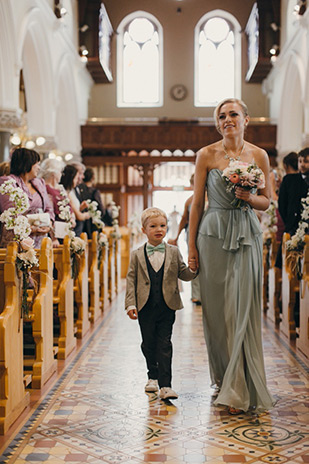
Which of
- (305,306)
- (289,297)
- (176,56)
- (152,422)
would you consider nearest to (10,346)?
(152,422)

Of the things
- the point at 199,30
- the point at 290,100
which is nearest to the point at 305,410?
the point at 290,100

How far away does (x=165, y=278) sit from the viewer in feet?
14.9

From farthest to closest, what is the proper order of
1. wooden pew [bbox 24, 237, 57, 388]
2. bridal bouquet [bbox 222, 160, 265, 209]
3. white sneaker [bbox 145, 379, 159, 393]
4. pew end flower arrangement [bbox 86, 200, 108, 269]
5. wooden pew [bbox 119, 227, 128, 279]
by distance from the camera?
wooden pew [bbox 119, 227, 128, 279], pew end flower arrangement [bbox 86, 200, 108, 269], wooden pew [bbox 24, 237, 57, 388], white sneaker [bbox 145, 379, 159, 393], bridal bouquet [bbox 222, 160, 265, 209]

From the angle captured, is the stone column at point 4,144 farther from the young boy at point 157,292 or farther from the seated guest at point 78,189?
the young boy at point 157,292

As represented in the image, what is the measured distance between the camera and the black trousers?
4.57m

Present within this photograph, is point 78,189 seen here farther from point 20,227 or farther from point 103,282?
point 20,227

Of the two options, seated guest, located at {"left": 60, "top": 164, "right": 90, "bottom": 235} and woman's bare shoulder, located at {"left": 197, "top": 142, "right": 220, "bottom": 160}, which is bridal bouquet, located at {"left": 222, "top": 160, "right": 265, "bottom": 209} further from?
seated guest, located at {"left": 60, "top": 164, "right": 90, "bottom": 235}

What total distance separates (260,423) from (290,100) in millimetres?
15010

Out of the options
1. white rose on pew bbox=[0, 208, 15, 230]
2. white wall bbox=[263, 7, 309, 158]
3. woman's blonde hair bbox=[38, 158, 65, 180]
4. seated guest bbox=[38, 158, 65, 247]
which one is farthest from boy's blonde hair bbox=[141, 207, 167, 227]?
white wall bbox=[263, 7, 309, 158]

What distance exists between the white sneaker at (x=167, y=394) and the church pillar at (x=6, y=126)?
769 cm

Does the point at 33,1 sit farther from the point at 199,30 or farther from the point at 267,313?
the point at 199,30

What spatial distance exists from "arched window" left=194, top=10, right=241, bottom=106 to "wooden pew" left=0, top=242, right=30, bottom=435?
60.2 ft

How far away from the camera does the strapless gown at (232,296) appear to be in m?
4.16

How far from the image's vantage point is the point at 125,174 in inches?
851
